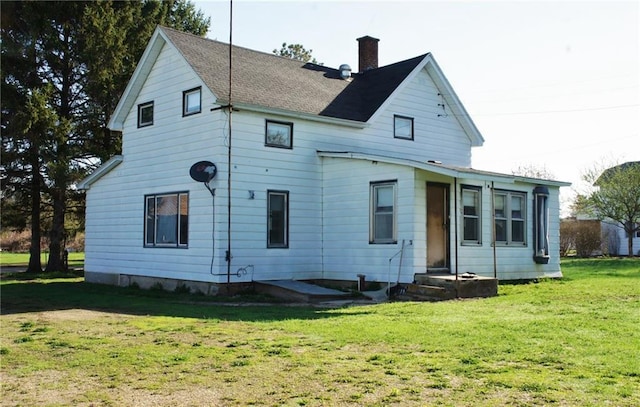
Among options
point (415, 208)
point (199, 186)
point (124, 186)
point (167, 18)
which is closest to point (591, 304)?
point (415, 208)

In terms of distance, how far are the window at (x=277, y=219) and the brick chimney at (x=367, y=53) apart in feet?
28.2

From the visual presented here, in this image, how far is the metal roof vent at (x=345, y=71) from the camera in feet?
72.7

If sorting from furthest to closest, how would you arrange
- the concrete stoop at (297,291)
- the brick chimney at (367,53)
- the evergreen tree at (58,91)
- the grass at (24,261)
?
the grass at (24,261) → the brick chimney at (367,53) → the evergreen tree at (58,91) → the concrete stoop at (297,291)

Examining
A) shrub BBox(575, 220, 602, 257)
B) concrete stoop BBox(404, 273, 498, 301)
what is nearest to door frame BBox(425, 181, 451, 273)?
concrete stoop BBox(404, 273, 498, 301)

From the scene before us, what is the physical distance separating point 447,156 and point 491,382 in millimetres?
15522

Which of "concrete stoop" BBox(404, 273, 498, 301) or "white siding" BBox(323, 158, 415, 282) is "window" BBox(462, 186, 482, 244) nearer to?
"concrete stoop" BBox(404, 273, 498, 301)

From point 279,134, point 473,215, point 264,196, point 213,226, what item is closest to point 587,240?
point 473,215

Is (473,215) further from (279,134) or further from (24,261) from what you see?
(24,261)

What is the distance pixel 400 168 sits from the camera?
15.6 metres

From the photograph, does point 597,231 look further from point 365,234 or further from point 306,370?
point 306,370

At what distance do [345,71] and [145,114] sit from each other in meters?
6.95

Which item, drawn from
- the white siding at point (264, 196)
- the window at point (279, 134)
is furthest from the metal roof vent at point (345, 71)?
the window at point (279, 134)

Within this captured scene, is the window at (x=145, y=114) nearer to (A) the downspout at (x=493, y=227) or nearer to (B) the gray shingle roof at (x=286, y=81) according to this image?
(B) the gray shingle roof at (x=286, y=81)

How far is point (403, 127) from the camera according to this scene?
20.0m
